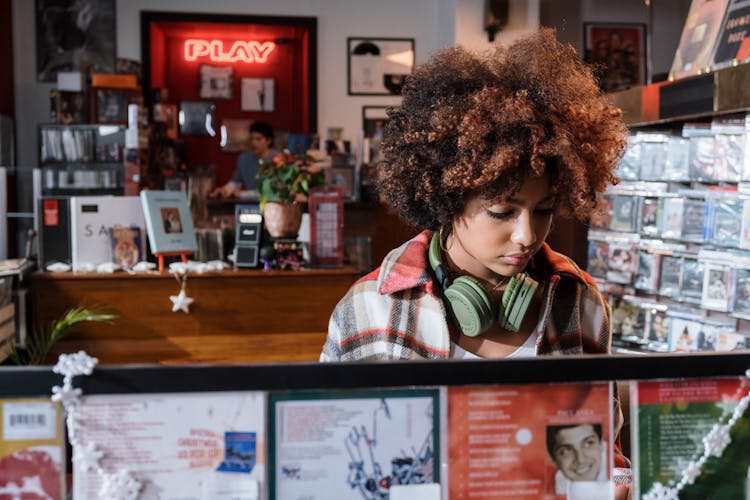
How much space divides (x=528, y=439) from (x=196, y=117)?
9.66 m

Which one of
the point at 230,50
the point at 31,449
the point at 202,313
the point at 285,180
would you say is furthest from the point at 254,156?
the point at 31,449

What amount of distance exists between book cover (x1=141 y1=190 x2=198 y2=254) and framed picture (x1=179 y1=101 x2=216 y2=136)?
608 cm

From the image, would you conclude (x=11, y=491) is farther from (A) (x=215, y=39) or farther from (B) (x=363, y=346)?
(A) (x=215, y=39)

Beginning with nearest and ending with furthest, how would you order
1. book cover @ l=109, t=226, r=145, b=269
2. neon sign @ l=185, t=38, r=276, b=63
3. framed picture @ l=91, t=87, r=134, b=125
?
book cover @ l=109, t=226, r=145, b=269, framed picture @ l=91, t=87, r=134, b=125, neon sign @ l=185, t=38, r=276, b=63

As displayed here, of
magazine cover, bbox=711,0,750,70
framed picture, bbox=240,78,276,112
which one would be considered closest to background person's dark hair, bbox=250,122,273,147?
framed picture, bbox=240,78,276,112

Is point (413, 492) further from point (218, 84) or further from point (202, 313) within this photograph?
point (218, 84)

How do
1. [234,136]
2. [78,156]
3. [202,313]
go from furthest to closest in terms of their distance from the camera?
[234,136] < [78,156] < [202,313]

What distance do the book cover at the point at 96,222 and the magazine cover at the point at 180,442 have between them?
11.2 feet

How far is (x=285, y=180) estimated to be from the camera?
4246 mm

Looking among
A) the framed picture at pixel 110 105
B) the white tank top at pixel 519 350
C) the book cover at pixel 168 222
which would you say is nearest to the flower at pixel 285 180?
the book cover at pixel 168 222

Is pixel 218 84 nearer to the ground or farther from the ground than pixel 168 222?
farther from the ground

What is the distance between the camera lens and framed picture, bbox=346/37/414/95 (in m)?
9.55

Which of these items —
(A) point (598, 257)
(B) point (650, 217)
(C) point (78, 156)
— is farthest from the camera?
(C) point (78, 156)

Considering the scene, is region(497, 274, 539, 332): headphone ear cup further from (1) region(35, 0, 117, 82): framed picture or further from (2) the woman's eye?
(1) region(35, 0, 117, 82): framed picture
